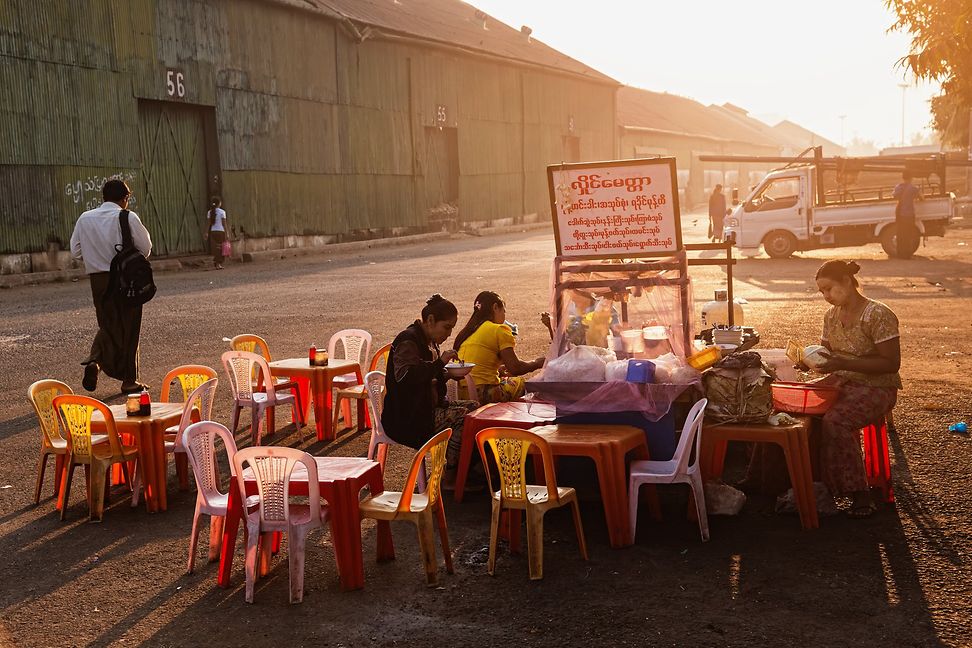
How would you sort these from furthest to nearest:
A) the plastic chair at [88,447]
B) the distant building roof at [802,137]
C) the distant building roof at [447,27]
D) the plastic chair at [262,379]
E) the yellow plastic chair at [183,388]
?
the distant building roof at [802,137] < the distant building roof at [447,27] < the plastic chair at [262,379] < the yellow plastic chair at [183,388] < the plastic chair at [88,447]

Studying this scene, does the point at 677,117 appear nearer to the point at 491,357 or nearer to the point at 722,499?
the point at 491,357

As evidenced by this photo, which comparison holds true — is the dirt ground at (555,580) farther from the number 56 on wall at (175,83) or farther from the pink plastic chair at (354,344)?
the number 56 on wall at (175,83)

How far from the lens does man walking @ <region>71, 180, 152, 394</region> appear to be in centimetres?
1030

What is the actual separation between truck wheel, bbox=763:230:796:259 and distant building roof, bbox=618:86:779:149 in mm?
37674

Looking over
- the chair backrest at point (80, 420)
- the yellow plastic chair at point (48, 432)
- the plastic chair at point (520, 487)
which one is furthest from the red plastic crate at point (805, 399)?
the yellow plastic chair at point (48, 432)

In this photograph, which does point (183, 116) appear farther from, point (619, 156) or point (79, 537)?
point (619, 156)

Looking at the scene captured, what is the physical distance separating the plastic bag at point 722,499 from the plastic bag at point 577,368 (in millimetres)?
970

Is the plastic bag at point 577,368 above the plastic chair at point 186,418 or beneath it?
above

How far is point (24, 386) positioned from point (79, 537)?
5.43 meters

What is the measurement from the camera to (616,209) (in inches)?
289

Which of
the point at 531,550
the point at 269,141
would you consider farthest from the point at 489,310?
the point at 269,141

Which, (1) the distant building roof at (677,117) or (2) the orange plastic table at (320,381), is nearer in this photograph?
(2) the orange plastic table at (320,381)

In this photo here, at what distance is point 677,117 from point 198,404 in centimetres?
7603

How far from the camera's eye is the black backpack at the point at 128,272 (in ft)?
33.7
